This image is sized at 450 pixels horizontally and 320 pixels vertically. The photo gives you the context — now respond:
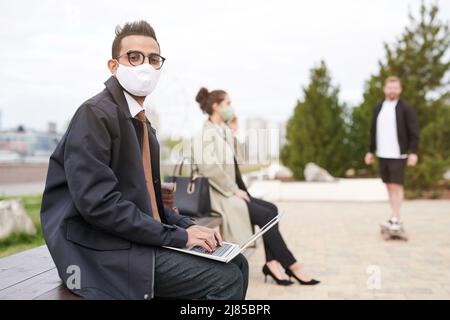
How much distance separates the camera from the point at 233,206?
4.22m

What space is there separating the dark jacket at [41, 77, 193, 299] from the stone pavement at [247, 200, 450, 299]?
2158 millimetres

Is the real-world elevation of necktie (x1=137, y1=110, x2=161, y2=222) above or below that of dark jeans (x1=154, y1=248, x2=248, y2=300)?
above

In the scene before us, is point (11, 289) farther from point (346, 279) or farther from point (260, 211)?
point (346, 279)

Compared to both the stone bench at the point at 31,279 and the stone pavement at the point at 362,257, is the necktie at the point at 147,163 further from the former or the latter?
the stone pavement at the point at 362,257

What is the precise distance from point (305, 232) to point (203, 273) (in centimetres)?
528

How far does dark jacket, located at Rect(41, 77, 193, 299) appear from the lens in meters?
1.86

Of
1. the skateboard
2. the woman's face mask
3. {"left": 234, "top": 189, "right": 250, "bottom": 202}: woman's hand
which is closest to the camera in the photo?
{"left": 234, "top": 189, "right": 250, "bottom": 202}: woman's hand

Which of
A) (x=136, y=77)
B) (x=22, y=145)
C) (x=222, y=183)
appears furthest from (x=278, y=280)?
(x=22, y=145)

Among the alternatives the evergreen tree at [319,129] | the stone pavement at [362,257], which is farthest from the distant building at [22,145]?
the stone pavement at [362,257]

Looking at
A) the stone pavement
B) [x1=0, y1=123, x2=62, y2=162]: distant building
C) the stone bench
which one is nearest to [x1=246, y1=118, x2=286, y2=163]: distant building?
the stone pavement

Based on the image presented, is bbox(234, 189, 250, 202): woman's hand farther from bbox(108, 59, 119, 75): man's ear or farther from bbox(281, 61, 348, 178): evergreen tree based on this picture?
bbox(281, 61, 348, 178): evergreen tree

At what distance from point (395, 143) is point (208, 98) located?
3.06 m

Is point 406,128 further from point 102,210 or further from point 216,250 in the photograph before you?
point 102,210
